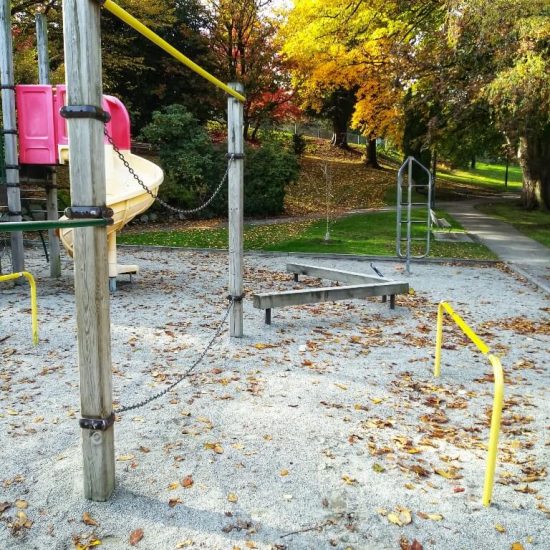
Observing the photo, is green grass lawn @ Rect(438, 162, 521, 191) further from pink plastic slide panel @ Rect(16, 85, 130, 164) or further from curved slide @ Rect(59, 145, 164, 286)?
pink plastic slide panel @ Rect(16, 85, 130, 164)

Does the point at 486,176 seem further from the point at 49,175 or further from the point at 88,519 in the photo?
the point at 88,519

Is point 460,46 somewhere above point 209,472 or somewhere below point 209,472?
above

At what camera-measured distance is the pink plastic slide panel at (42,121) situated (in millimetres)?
8766

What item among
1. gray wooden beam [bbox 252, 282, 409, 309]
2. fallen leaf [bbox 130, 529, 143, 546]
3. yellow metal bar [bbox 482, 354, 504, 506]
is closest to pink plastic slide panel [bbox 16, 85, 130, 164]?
gray wooden beam [bbox 252, 282, 409, 309]

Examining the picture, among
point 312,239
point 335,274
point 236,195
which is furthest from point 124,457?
point 312,239

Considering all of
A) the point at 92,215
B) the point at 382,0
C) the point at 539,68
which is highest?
the point at 382,0

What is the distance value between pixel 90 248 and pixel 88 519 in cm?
142

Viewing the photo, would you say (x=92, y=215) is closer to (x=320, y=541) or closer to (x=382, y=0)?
(x=320, y=541)

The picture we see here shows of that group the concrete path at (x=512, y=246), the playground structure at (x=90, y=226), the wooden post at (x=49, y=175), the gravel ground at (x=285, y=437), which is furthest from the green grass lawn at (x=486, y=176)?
the playground structure at (x=90, y=226)

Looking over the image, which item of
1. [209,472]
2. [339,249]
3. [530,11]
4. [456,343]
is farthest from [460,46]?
[209,472]

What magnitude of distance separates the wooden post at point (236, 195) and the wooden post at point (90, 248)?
2870 millimetres

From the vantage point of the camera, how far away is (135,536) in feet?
9.33

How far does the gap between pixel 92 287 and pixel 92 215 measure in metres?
0.39

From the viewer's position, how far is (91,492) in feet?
10.3
